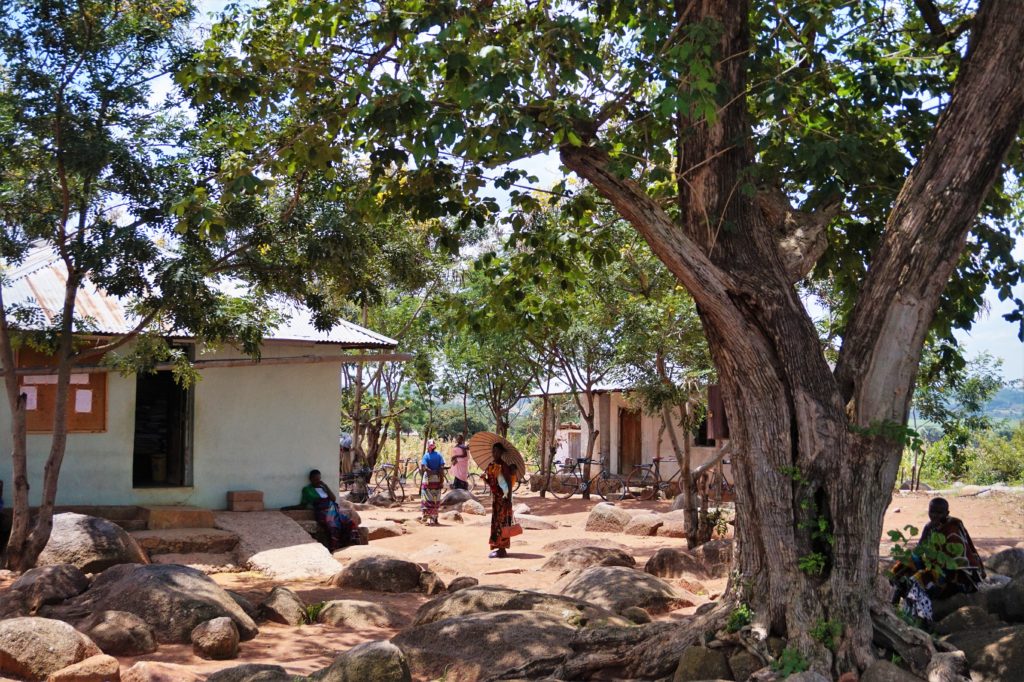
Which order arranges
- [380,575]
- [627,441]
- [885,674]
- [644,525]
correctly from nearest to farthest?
[885,674] < [380,575] < [644,525] < [627,441]

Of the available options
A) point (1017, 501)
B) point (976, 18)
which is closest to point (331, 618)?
Answer: point (976, 18)

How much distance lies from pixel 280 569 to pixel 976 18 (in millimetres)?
9406

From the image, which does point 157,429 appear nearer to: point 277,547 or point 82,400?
point 82,400

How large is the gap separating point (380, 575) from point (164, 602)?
3200 millimetres

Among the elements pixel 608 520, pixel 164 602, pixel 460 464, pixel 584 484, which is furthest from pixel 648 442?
pixel 164 602

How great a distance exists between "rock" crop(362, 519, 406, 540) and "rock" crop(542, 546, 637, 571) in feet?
14.1

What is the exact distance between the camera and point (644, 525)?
16047mm

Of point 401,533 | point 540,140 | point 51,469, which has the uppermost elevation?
point 540,140

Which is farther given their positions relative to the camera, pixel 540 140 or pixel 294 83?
pixel 294 83

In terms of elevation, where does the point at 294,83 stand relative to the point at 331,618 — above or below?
above

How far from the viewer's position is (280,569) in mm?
11656

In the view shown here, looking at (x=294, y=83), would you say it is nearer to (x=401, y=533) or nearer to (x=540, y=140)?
(x=540, y=140)

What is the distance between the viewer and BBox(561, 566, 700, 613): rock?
30.1 ft

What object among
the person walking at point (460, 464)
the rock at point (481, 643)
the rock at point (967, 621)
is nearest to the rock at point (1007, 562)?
the rock at point (967, 621)
